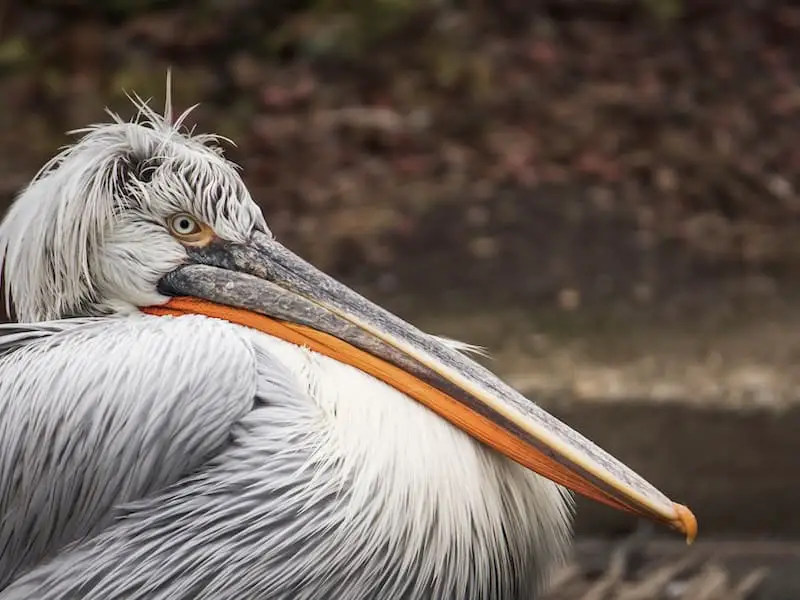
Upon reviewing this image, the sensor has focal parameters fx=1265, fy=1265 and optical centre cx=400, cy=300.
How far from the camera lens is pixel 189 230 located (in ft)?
9.80

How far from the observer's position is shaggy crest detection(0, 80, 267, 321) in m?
2.91

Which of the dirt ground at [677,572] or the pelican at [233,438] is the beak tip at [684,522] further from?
the dirt ground at [677,572]

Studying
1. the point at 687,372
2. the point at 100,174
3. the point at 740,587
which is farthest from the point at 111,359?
the point at 687,372

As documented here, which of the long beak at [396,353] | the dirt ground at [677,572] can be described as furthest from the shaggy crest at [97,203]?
the dirt ground at [677,572]

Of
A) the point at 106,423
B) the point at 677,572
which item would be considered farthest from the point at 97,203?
the point at 677,572

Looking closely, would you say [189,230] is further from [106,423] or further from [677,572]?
[677,572]

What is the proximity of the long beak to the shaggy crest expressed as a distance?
12 cm

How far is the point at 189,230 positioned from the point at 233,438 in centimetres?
57

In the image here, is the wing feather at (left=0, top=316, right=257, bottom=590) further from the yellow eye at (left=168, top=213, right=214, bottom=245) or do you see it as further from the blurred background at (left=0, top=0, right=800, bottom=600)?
the blurred background at (left=0, top=0, right=800, bottom=600)

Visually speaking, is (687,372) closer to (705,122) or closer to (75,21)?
(705,122)

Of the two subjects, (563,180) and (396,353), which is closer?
(396,353)

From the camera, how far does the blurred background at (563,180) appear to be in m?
4.73

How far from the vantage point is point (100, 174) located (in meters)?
2.92

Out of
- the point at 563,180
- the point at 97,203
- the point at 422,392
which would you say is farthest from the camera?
the point at 563,180
